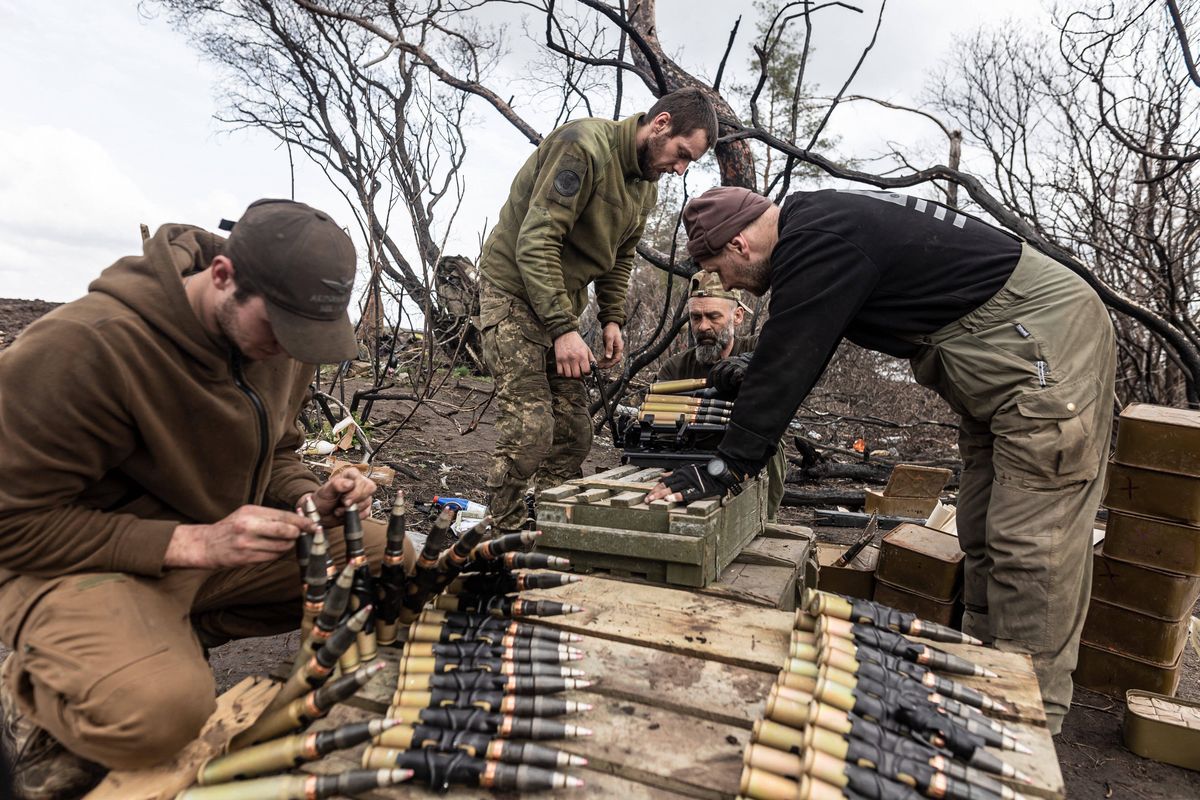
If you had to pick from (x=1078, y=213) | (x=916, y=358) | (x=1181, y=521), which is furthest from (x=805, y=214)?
(x=1078, y=213)

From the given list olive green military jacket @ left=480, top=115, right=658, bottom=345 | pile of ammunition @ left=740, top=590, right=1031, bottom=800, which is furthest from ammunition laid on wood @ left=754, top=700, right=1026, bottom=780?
olive green military jacket @ left=480, top=115, right=658, bottom=345

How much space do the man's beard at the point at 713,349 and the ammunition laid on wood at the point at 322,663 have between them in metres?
3.80

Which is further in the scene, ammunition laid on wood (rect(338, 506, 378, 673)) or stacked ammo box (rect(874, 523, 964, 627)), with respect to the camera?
stacked ammo box (rect(874, 523, 964, 627))

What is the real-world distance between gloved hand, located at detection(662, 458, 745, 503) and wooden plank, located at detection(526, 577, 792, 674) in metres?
0.43

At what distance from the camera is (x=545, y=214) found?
4184mm

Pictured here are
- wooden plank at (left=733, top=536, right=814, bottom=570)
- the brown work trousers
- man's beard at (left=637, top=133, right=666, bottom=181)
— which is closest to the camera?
the brown work trousers

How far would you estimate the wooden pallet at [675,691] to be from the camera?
1.91 meters

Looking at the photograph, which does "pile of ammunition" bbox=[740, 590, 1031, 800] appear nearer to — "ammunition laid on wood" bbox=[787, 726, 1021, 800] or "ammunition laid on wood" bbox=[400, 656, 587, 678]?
"ammunition laid on wood" bbox=[787, 726, 1021, 800]

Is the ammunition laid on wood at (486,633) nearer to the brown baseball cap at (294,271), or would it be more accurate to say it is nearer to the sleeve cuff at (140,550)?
the sleeve cuff at (140,550)

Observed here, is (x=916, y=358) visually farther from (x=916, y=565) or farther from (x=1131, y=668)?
(x=1131, y=668)

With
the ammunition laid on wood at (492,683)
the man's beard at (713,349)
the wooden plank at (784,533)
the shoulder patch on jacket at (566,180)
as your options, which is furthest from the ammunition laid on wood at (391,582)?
the man's beard at (713,349)

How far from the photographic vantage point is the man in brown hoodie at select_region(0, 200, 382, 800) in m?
2.06

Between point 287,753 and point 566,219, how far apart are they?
10.2 ft

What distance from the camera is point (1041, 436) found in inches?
124
